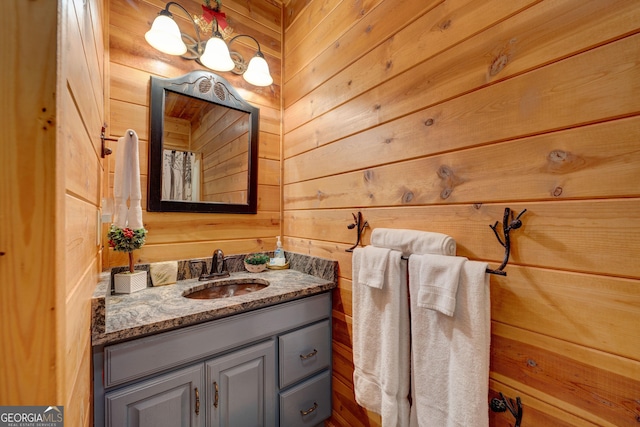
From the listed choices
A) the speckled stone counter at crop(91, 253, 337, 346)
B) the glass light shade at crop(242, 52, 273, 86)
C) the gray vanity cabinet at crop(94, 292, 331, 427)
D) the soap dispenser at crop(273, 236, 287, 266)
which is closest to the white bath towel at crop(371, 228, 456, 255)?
the speckled stone counter at crop(91, 253, 337, 346)

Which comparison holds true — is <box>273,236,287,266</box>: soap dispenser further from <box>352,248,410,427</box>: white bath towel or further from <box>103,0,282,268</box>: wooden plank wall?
<box>352,248,410,427</box>: white bath towel

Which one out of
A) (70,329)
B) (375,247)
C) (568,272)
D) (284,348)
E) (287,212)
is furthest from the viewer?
(287,212)

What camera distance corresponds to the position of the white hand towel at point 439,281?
2.50 ft

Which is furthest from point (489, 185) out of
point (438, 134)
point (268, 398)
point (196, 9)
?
point (196, 9)

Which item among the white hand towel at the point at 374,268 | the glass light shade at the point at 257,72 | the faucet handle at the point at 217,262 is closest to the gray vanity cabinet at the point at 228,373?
the white hand towel at the point at 374,268

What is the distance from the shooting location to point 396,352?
93 centimetres

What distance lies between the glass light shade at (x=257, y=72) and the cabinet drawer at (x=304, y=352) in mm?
1479

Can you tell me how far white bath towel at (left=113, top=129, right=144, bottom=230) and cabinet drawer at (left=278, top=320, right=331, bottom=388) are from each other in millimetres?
851

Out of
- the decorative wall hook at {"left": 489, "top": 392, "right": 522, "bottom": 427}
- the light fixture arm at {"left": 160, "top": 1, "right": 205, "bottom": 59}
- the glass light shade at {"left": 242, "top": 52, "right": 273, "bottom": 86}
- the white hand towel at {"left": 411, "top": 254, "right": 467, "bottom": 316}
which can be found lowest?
the decorative wall hook at {"left": 489, "top": 392, "right": 522, "bottom": 427}

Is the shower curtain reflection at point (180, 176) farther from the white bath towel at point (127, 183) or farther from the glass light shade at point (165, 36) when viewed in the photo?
the glass light shade at point (165, 36)

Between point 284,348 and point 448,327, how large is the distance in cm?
74

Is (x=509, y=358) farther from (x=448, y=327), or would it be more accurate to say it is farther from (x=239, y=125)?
(x=239, y=125)

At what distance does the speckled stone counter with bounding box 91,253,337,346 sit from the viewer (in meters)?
0.81

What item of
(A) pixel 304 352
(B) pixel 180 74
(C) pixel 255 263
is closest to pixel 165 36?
(B) pixel 180 74
